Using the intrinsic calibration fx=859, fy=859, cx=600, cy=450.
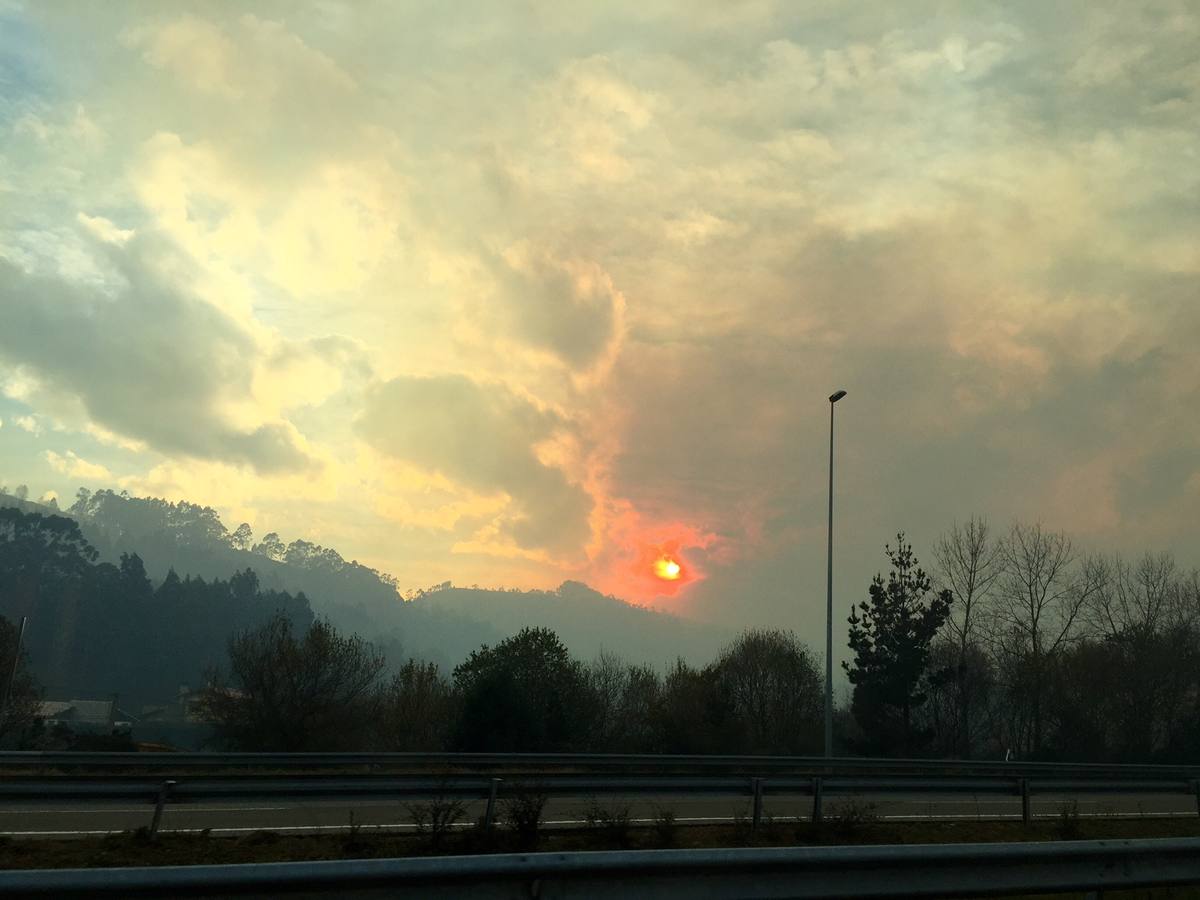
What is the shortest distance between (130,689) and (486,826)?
447 ft

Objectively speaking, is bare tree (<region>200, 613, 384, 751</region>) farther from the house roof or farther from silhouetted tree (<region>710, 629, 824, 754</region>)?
the house roof

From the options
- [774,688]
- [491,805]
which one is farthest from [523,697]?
[774,688]

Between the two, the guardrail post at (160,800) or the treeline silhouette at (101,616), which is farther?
the treeline silhouette at (101,616)

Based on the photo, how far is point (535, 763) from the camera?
22.8 metres

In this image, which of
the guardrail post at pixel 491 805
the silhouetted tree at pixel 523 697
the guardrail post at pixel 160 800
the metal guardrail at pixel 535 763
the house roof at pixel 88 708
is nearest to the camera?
the guardrail post at pixel 160 800

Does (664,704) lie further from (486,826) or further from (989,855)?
(989,855)

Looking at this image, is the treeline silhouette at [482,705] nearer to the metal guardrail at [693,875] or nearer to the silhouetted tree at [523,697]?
the silhouetted tree at [523,697]

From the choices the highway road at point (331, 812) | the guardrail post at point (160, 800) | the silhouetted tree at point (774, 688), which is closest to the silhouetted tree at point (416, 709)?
the silhouetted tree at point (774, 688)

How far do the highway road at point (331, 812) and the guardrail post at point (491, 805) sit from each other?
104cm

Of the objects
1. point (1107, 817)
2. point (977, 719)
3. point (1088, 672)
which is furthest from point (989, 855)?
point (977, 719)

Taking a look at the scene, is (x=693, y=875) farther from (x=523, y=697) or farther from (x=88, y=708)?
(x=88, y=708)

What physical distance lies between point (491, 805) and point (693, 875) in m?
9.05

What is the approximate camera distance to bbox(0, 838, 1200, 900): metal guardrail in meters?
3.51

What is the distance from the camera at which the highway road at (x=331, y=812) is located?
12945 millimetres
